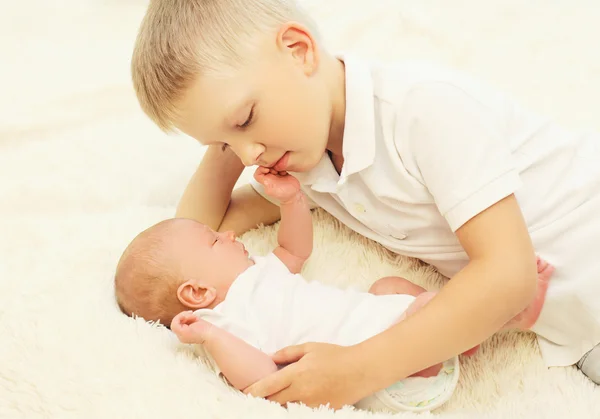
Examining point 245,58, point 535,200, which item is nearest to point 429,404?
point 535,200

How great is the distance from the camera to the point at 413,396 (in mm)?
919

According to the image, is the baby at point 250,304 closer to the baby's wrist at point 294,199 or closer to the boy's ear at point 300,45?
the baby's wrist at point 294,199

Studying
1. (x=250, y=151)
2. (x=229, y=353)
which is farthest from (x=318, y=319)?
(x=250, y=151)

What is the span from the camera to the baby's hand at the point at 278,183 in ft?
3.49

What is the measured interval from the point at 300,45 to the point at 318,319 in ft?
1.31

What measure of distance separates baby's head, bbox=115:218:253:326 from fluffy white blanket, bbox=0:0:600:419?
45 mm

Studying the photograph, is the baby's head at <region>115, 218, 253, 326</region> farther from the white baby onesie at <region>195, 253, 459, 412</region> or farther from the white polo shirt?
the white polo shirt

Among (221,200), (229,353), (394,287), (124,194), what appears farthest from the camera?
(124,194)

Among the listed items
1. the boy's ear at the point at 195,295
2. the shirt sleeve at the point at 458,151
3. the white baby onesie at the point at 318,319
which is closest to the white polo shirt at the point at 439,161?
the shirt sleeve at the point at 458,151

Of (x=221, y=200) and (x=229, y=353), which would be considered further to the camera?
(x=221, y=200)

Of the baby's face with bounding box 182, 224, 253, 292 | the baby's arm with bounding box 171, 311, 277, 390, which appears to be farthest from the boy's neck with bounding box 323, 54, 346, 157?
the baby's arm with bounding box 171, 311, 277, 390

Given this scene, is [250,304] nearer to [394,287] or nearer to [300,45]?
[394,287]

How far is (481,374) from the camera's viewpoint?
39.5 inches

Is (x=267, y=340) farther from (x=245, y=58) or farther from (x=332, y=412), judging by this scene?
(x=245, y=58)
